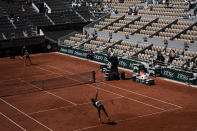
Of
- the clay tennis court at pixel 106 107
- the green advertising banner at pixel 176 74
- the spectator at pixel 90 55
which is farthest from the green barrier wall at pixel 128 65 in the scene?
the clay tennis court at pixel 106 107

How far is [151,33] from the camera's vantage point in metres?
44.1

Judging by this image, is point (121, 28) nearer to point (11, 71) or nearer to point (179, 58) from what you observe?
point (179, 58)

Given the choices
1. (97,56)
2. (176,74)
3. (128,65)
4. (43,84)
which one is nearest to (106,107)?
(43,84)

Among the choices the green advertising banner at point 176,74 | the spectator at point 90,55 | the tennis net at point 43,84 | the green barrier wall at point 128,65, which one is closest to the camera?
the tennis net at point 43,84

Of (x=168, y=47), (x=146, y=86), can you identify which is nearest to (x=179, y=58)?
(x=168, y=47)

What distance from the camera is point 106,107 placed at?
939 inches

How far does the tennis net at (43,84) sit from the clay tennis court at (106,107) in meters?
0.77

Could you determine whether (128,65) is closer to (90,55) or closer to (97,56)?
(97,56)

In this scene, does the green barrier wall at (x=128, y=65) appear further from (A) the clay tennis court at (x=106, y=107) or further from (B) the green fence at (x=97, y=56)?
(A) the clay tennis court at (x=106, y=107)

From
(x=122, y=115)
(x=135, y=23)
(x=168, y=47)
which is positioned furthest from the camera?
(x=135, y=23)

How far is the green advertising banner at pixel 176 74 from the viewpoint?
3071 centimetres

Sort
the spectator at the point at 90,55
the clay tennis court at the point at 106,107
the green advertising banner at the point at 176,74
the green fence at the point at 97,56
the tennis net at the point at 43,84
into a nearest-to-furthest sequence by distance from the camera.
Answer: the clay tennis court at the point at 106,107, the tennis net at the point at 43,84, the green advertising banner at the point at 176,74, the green fence at the point at 97,56, the spectator at the point at 90,55

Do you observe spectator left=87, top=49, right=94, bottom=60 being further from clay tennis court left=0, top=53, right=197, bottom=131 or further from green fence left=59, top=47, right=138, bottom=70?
clay tennis court left=0, top=53, right=197, bottom=131

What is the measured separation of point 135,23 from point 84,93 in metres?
23.8
